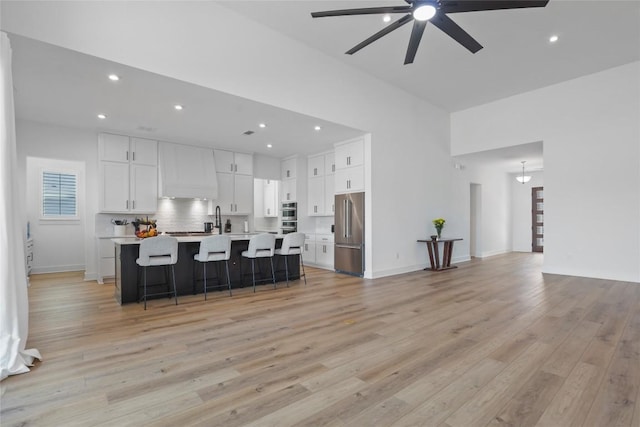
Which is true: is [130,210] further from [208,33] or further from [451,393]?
[451,393]

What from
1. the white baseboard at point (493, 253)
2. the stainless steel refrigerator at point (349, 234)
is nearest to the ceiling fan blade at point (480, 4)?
→ the stainless steel refrigerator at point (349, 234)

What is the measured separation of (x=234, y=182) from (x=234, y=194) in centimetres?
29

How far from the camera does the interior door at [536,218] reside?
35.1 ft

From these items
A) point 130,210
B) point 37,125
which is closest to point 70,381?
point 130,210

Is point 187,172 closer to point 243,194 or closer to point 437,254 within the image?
point 243,194

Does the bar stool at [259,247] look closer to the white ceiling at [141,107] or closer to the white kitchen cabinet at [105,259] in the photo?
the white ceiling at [141,107]

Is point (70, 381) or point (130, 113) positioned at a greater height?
point (130, 113)

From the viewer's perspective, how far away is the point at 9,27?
2.85 metres

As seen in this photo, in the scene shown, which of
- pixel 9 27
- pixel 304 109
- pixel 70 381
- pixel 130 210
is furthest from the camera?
pixel 130 210

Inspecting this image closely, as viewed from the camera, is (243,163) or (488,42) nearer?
(488,42)

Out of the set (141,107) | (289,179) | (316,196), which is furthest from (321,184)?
(141,107)

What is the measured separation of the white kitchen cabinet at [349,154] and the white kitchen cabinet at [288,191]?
5.76 ft

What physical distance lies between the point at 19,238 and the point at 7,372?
1077 mm

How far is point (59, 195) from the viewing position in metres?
7.48
